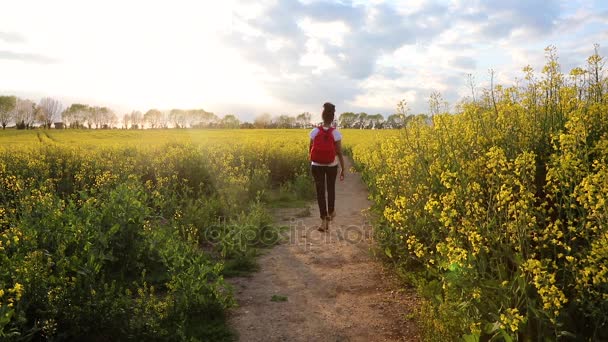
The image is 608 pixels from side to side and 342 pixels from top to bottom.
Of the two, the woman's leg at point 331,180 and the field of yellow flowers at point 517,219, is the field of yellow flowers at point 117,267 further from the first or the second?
the field of yellow flowers at point 517,219

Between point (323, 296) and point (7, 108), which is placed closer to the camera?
point (323, 296)

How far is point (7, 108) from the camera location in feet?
227

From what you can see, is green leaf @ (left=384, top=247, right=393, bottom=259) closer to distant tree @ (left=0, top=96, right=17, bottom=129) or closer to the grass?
the grass

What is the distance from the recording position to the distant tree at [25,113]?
239ft

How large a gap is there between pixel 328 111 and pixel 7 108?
259 feet

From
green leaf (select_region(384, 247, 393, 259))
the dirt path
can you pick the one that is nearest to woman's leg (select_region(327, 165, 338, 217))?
the dirt path

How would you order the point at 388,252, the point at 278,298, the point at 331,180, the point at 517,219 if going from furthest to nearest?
the point at 331,180
the point at 388,252
the point at 278,298
the point at 517,219

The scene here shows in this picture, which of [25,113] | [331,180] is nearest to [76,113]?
[25,113]

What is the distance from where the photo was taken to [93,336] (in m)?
3.97

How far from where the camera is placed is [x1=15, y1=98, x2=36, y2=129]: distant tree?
2867 inches

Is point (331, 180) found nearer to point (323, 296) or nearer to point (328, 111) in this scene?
point (328, 111)

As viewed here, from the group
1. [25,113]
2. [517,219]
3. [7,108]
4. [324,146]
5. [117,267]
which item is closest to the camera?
[517,219]

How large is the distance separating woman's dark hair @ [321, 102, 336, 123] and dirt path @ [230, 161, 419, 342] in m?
2.18

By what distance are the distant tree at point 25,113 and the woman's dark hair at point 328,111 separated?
77.2 m
